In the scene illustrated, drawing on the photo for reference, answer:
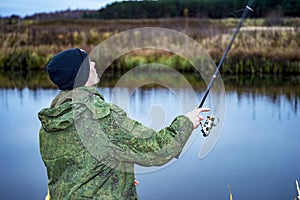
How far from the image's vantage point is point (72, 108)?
4.59 feet

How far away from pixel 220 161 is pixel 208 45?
8.89m

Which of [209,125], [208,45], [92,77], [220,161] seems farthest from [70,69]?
[208,45]

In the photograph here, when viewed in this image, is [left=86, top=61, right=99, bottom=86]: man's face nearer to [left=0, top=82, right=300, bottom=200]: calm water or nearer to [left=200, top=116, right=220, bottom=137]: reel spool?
[left=200, top=116, right=220, bottom=137]: reel spool

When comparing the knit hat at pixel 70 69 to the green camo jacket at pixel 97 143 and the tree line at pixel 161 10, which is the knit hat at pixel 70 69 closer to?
the green camo jacket at pixel 97 143

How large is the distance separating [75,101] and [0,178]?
16.5 feet

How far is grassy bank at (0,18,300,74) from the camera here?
13.8 metres

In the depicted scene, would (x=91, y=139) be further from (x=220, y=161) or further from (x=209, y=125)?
(x=220, y=161)

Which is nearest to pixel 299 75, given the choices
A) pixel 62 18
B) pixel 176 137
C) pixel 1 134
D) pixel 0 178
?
pixel 1 134

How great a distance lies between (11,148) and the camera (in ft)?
23.7

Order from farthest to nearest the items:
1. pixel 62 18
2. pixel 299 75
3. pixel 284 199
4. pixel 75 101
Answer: pixel 62 18, pixel 299 75, pixel 284 199, pixel 75 101

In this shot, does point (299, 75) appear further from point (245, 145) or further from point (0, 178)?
point (0, 178)

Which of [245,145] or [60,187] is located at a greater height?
[60,187]

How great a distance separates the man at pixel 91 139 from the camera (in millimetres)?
1401

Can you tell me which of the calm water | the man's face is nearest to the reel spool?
the man's face
